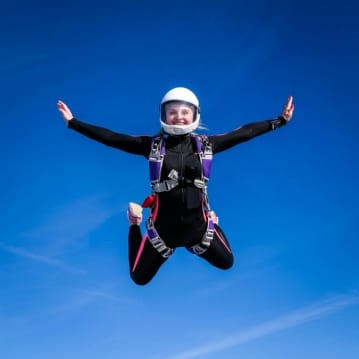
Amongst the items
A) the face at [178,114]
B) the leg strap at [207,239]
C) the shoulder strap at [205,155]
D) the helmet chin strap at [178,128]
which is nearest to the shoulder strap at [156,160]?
the helmet chin strap at [178,128]

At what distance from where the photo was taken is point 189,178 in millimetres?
9406

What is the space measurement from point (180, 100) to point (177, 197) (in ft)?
5.14

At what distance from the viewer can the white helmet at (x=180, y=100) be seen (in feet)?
31.1

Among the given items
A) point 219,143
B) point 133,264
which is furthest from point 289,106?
point 133,264

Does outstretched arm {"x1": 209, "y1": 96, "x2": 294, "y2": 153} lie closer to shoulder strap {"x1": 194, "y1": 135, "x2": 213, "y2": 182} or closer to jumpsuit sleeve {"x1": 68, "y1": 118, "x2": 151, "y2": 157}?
shoulder strap {"x1": 194, "y1": 135, "x2": 213, "y2": 182}

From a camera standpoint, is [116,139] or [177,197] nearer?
[177,197]

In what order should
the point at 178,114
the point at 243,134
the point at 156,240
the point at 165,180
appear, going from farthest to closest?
the point at 243,134 < the point at 156,240 < the point at 178,114 < the point at 165,180

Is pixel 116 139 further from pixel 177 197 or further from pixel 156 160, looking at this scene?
pixel 177 197

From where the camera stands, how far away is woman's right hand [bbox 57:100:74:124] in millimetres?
9729

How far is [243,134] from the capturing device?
32.6 ft

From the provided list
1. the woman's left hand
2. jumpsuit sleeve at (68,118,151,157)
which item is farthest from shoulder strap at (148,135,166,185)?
the woman's left hand

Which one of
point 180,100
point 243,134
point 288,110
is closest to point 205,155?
point 243,134

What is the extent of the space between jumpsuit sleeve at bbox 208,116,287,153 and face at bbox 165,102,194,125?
0.51 m

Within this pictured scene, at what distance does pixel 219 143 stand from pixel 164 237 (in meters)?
1.79
